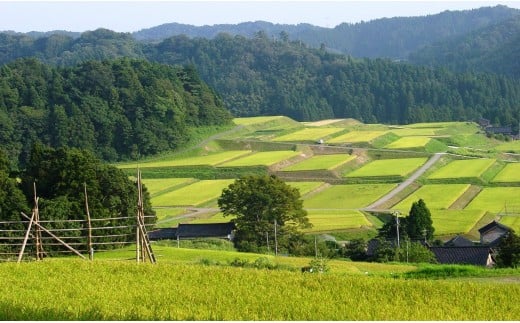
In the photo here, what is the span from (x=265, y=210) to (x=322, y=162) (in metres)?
20.2

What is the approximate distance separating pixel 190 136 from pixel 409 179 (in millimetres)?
20733

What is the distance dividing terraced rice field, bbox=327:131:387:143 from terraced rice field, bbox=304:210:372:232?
22.2 metres

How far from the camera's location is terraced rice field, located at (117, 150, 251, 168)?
4972cm

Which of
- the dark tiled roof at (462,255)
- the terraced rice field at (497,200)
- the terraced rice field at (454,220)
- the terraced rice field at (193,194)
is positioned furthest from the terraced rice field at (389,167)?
the dark tiled roof at (462,255)

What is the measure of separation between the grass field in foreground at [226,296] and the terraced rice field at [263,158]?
35008 mm

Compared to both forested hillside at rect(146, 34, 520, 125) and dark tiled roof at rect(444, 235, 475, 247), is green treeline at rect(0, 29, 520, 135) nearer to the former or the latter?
forested hillside at rect(146, 34, 520, 125)

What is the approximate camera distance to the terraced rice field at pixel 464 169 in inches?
1678

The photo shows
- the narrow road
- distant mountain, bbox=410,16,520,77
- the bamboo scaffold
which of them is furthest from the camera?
distant mountain, bbox=410,16,520,77

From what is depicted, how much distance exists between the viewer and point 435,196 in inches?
1470

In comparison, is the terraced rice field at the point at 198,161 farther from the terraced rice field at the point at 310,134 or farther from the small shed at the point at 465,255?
the small shed at the point at 465,255

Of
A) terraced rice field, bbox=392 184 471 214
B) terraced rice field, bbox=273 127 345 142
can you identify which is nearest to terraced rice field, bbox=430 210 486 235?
terraced rice field, bbox=392 184 471 214

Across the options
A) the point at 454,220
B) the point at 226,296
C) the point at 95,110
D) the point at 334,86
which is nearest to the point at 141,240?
the point at 226,296

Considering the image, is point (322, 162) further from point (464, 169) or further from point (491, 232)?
point (491, 232)

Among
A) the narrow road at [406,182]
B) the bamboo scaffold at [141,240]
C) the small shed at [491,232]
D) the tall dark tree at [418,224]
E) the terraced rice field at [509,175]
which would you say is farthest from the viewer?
the terraced rice field at [509,175]
